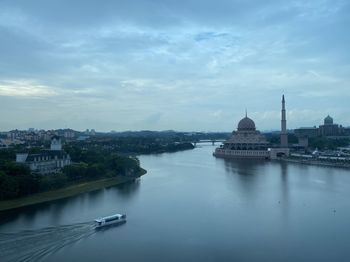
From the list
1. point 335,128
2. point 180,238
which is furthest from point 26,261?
point 335,128

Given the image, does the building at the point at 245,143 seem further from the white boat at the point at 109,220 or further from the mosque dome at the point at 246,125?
the white boat at the point at 109,220

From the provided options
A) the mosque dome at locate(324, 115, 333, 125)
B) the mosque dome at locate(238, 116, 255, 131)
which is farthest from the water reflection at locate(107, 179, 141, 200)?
the mosque dome at locate(324, 115, 333, 125)

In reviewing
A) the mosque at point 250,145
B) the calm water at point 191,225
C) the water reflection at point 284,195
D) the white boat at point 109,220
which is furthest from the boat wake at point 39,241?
the mosque at point 250,145

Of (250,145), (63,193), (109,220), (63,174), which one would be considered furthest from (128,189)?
(250,145)

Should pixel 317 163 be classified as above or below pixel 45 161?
below

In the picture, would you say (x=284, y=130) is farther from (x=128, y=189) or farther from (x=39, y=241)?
(x=39, y=241)

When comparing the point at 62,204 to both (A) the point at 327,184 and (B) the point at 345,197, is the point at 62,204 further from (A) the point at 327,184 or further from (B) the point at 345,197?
(A) the point at 327,184
